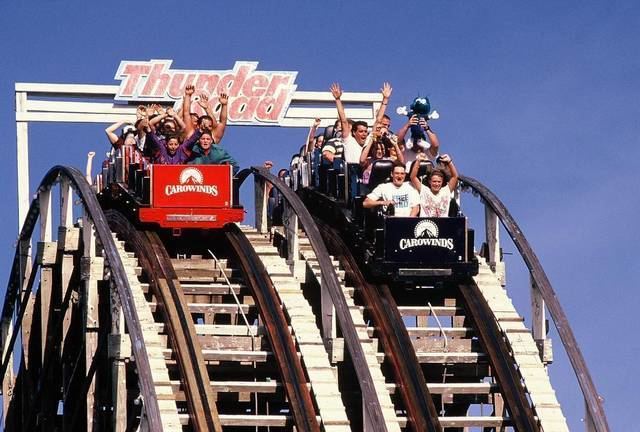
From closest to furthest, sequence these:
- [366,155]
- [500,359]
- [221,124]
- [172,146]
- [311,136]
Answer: [500,359], [366,155], [172,146], [221,124], [311,136]

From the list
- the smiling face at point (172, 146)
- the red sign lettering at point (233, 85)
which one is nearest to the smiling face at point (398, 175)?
the smiling face at point (172, 146)

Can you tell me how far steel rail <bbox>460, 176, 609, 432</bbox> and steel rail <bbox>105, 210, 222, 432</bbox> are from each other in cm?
416

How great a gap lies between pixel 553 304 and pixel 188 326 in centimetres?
438

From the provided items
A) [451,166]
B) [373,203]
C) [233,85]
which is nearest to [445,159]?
[451,166]

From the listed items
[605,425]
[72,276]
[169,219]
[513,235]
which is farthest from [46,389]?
[605,425]

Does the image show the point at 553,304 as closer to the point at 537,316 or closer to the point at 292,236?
the point at 537,316

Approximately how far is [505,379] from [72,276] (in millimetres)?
6991

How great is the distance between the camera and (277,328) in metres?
24.0

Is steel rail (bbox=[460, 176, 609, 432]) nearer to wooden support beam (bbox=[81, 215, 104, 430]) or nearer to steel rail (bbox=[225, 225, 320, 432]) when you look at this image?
steel rail (bbox=[225, 225, 320, 432])

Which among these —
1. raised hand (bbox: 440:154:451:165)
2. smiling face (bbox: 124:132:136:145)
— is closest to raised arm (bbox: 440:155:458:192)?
raised hand (bbox: 440:154:451:165)

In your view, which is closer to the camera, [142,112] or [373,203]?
[373,203]

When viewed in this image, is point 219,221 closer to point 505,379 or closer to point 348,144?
point 348,144

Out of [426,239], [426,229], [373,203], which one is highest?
[373,203]

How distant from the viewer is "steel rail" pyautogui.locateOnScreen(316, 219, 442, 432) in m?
22.7
